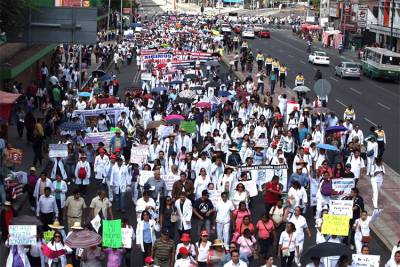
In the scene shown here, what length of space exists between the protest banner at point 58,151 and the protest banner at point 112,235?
5.78 m

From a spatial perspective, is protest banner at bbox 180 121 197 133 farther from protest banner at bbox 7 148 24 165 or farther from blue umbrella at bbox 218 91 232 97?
blue umbrella at bbox 218 91 232 97

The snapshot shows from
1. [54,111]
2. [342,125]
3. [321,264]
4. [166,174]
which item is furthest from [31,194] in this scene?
[342,125]

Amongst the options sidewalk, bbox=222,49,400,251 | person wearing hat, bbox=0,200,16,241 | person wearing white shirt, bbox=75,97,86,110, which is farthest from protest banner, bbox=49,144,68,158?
person wearing white shirt, bbox=75,97,86,110

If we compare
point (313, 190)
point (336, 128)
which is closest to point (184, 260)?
point (313, 190)

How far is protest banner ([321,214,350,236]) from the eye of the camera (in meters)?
14.5

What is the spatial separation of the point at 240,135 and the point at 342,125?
13.1ft

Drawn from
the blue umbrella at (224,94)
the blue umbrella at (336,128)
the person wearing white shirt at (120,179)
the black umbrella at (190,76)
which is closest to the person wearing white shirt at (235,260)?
the person wearing white shirt at (120,179)

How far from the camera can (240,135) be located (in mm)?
23000

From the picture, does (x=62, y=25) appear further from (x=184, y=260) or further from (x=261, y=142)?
(x=184, y=260)

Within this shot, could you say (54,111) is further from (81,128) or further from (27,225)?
(27,225)

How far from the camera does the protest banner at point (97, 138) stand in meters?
22.2

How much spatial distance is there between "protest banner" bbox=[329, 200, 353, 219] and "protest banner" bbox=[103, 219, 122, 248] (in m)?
4.09

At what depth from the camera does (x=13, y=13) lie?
102ft

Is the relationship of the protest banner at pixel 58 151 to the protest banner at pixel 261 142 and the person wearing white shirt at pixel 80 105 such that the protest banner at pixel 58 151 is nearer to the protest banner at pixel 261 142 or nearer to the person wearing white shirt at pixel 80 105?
the protest banner at pixel 261 142
